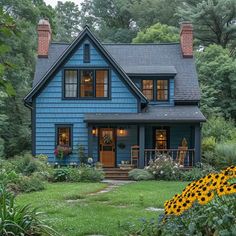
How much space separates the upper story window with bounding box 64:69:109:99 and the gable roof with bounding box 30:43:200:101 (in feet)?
4.82

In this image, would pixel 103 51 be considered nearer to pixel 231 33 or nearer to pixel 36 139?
pixel 36 139

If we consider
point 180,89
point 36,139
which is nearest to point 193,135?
point 180,89

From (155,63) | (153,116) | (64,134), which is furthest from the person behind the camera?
(155,63)

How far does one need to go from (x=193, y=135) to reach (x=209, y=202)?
18.2m

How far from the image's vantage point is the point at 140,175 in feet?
63.9

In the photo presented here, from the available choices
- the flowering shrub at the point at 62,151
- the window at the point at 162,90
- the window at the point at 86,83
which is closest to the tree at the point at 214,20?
the window at the point at 162,90

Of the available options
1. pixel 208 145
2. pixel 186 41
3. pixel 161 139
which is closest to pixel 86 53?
pixel 161 139

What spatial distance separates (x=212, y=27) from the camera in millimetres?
38500

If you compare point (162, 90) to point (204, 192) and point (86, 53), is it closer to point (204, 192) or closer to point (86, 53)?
point (86, 53)

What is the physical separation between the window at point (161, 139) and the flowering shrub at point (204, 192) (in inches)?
702

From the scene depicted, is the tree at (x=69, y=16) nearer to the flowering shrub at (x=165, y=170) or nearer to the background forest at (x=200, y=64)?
the background forest at (x=200, y=64)

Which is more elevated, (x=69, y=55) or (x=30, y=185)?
(x=69, y=55)

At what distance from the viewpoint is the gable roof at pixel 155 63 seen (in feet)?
77.9

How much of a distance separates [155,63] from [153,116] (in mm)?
4524
